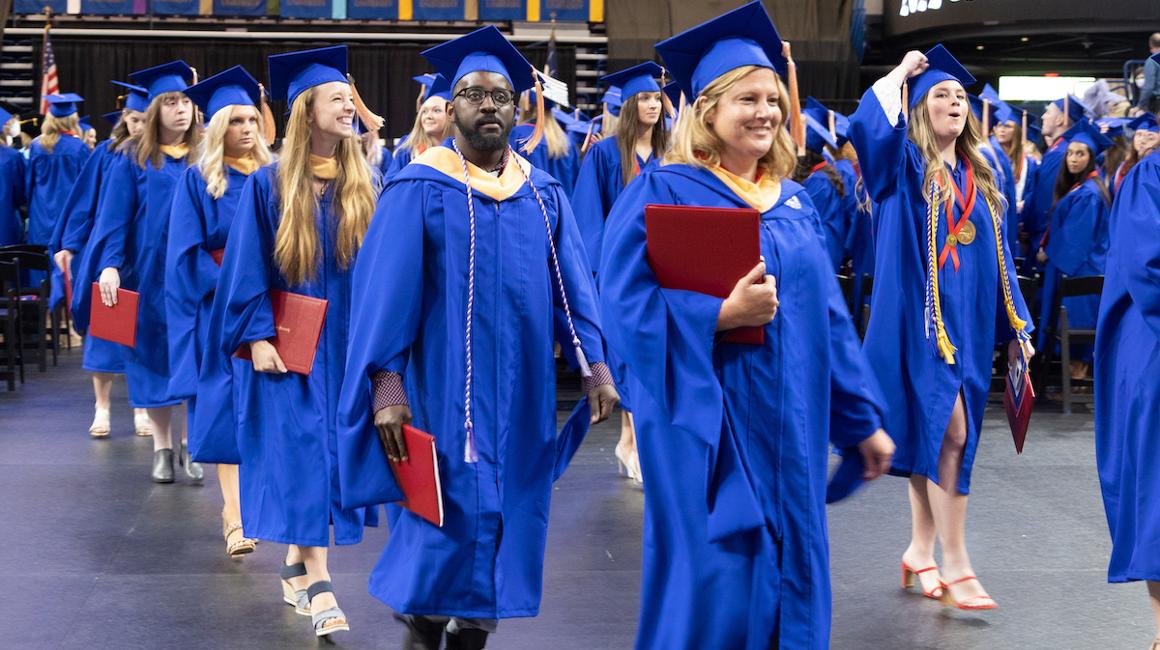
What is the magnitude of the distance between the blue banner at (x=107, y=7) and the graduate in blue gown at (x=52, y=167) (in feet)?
19.3

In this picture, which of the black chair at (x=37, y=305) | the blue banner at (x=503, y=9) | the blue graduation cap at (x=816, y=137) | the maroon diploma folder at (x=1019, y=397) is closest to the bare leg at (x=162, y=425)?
the black chair at (x=37, y=305)

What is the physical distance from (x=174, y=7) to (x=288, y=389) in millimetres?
15092

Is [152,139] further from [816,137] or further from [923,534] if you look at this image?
[816,137]

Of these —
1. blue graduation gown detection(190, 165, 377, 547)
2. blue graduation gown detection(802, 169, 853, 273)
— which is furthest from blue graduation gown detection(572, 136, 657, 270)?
blue graduation gown detection(802, 169, 853, 273)

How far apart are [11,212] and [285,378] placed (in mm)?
9184

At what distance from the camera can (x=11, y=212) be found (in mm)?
12594

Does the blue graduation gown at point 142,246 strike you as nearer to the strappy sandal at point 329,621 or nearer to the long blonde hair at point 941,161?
the strappy sandal at point 329,621

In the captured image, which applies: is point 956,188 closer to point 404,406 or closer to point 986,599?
point 986,599

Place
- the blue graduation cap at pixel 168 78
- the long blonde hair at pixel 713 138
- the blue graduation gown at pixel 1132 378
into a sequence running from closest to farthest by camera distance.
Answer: the long blonde hair at pixel 713 138 < the blue graduation gown at pixel 1132 378 < the blue graduation cap at pixel 168 78

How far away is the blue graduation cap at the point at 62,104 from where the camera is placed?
12.5 m

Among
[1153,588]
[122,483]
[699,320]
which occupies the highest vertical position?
[699,320]

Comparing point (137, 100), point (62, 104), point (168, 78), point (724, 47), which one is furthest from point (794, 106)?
point (62, 104)

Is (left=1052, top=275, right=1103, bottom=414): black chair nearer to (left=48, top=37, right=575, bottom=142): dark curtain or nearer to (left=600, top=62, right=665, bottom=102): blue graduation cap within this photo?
(left=600, top=62, right=665, bottom=102): blue graduation cap

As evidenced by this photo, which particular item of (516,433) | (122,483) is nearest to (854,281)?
(122,483)
